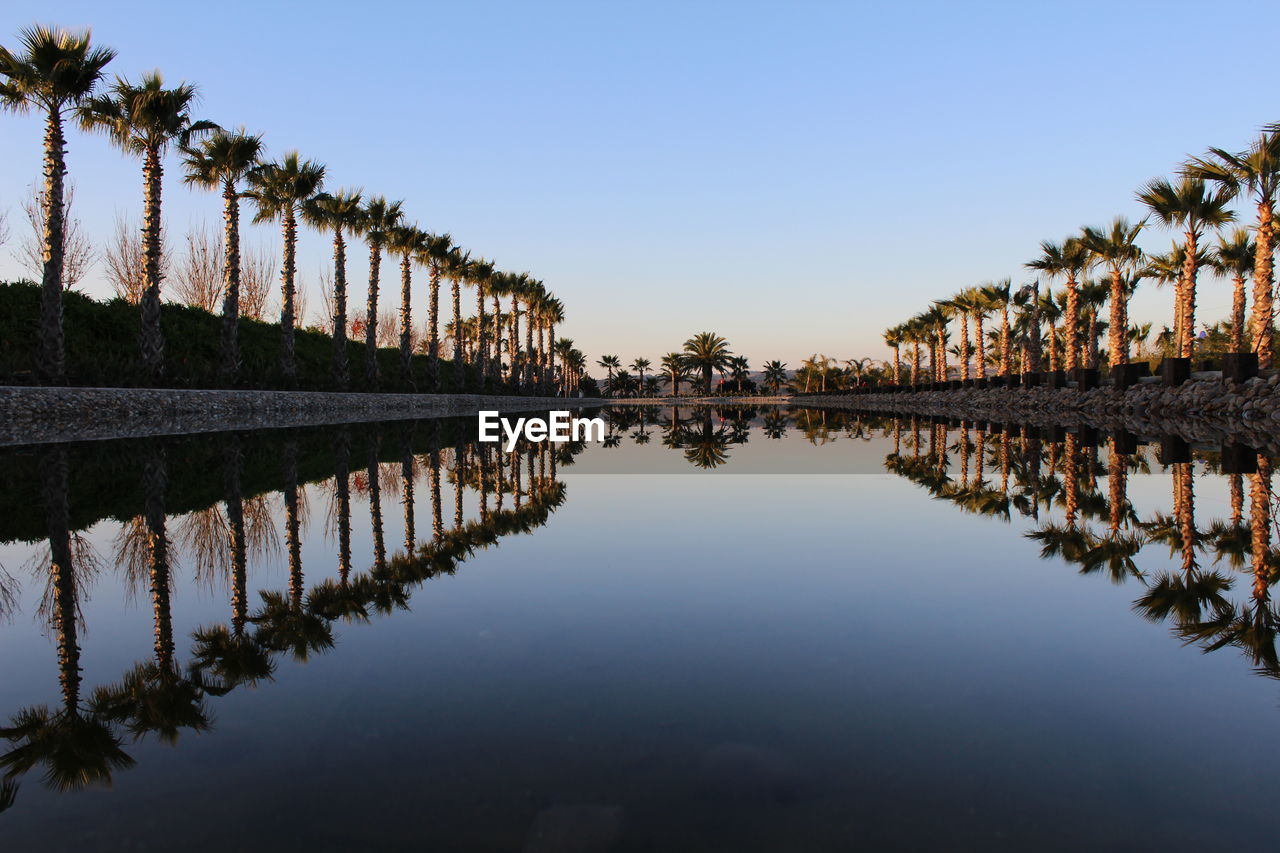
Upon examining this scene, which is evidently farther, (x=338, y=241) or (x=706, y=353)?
(x=706, y=353)

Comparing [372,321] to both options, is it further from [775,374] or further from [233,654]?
[775,374]

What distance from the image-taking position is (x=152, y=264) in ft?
83.9

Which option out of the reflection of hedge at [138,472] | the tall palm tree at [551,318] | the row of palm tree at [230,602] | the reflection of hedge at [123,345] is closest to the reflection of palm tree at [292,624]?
the row of palm tree at [230,602]

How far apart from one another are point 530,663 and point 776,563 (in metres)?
2.73

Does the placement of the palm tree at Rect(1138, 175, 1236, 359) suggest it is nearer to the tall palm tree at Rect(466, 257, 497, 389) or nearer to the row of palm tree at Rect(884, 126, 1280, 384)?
the row of palm tree at Rect(884, 126, 1280, 384)

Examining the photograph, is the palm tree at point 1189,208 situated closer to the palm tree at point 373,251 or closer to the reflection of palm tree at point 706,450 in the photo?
the reflection of palm tree at point 706,450

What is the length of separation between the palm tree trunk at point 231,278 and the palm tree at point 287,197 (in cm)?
257

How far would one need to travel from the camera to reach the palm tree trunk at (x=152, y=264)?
25062 mm

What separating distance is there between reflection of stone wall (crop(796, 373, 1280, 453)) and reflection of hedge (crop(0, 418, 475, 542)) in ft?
49.0

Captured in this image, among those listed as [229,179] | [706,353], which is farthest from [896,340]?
[229,179]

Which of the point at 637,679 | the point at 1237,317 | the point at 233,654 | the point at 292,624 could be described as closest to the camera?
the point at 637,679

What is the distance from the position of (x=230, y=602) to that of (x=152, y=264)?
25.3 meters

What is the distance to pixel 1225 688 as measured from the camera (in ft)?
11.1

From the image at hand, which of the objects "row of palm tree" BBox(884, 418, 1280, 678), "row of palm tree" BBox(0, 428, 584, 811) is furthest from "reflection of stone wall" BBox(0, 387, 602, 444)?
"row of palm tree" BBox(884, 418, 1280, 678)
